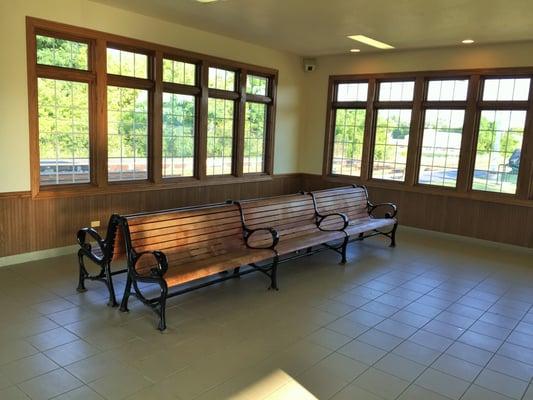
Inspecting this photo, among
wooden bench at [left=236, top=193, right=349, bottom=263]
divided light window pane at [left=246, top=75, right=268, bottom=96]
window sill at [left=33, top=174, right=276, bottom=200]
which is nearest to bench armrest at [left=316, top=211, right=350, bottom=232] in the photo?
wooden bench at [left=236, top=193, right=349, bottom=263]

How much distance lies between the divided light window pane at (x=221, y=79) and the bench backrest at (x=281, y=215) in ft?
8.00

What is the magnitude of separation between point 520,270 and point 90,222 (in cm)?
520

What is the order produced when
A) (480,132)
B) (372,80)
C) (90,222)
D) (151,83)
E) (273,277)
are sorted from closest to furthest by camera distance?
(273,277) → (90,222) → (151,83) → (480,132) → (372,80)

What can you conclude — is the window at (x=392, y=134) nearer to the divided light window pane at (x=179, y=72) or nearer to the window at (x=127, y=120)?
the divided light window pane at (x=179, y=72)

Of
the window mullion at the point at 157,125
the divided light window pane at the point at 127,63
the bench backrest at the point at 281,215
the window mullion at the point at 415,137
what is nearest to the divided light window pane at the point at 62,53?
the divided light window pane at the point at 127,63

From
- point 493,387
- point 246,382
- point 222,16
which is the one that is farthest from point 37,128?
point 493,387

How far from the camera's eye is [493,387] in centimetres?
283

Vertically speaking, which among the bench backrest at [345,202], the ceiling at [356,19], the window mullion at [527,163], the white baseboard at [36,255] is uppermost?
the ceiling at [356,19]

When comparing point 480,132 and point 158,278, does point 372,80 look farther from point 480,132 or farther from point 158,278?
point 158,278

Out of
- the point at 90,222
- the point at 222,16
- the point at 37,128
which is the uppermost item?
the point at 222,16

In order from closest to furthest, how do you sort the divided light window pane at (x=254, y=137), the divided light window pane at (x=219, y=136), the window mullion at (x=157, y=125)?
the window mullion at (x=157, y=125) < the divided light window pane at (x=219, y=136) < the divided light window pane at (x=254, y=137)

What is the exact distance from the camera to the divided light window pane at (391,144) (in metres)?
7.43

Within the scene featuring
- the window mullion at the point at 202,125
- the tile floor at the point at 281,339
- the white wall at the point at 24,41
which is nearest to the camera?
the tile floor at the point at 281,339

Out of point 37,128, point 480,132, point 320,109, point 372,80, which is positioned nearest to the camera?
point 37,128
